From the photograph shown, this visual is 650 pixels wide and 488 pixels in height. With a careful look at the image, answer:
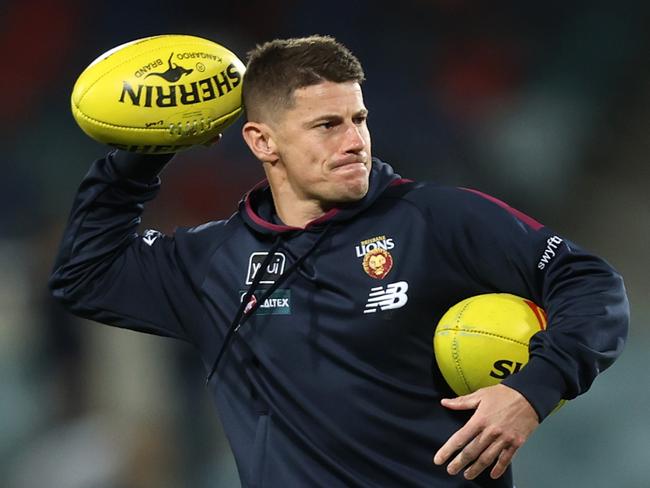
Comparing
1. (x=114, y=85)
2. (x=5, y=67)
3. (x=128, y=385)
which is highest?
(x=114, y=85)

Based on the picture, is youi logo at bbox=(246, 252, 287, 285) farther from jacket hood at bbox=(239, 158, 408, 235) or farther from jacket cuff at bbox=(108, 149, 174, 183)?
jacket cuff at bbox=(108, 149, 174, 183)

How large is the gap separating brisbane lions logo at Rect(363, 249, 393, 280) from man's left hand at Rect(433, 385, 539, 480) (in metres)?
0.59

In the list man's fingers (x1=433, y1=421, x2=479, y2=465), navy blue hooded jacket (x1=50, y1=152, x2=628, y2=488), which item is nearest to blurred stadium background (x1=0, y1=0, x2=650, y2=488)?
navy blue hooded jacket (x1=50, y1=152, x2=628, y2=488)

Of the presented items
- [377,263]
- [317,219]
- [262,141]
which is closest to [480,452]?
[377,263]

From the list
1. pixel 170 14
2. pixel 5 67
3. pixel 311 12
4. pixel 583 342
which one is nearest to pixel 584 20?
pixel 311 12

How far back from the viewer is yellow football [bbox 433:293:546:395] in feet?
8.82

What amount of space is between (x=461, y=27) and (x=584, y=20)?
72cm

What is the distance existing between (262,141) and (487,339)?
947 millimetres

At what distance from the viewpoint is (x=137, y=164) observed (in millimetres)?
3299

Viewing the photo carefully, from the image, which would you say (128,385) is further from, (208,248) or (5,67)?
(208,248)

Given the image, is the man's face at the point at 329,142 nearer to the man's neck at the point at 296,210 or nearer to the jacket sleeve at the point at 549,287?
the man's neck at the point at 296,210

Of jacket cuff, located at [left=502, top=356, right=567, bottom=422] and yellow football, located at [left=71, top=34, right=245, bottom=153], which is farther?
yellow football, located at [left=71, top=34, right=245, bottom=153]

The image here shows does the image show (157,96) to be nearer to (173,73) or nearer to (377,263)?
(173,73)

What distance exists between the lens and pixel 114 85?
3.10 meters
